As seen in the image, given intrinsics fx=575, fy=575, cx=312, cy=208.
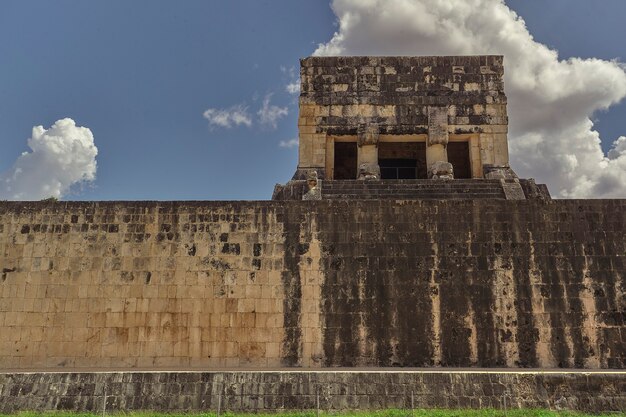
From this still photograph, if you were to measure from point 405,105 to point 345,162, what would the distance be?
3.77m

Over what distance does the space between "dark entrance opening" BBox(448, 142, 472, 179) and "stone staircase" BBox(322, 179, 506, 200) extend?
4209mm

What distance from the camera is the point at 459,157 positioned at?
66.1ft

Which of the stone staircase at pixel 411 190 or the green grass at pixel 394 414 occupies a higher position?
the stone staircase at pixel 411 190

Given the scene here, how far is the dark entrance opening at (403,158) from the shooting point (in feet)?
68.9

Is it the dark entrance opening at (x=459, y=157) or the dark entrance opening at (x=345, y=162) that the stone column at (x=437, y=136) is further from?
the dark entrance opening at (x=345, y=162)

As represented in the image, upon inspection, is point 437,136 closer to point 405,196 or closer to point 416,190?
point 416,190

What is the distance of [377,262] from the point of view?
12781 mm

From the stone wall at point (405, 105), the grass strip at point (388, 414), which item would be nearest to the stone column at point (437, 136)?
the stone wall at point (405, 105)

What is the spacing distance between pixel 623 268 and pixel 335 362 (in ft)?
21.6

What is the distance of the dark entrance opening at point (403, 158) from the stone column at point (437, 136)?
10.4 ft

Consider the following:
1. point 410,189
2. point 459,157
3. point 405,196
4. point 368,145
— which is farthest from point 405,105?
point 405,196

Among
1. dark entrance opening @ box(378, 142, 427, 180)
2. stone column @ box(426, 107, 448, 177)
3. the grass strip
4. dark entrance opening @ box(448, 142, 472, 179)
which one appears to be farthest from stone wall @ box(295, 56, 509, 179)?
the grass strip

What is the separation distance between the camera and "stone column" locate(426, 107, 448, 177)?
57.7 ft

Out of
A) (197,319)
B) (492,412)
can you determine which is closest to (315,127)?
(197,319)
